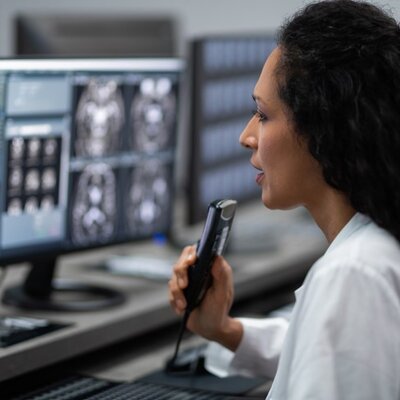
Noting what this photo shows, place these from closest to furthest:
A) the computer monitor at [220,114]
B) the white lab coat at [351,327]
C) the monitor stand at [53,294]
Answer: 1. the white lab coat at [351,327]
2. the monitor stand at [53,294]
3. the computer monitor at [220,114]

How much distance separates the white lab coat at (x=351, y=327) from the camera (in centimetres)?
104

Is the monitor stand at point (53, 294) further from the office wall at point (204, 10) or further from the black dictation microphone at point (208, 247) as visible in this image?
the office wall at point (204, 10)

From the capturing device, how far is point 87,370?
1.75 meters

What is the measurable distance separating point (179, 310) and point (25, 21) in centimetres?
112

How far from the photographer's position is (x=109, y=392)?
1536 millimetres

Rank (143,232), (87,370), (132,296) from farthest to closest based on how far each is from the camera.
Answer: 1. (143,232)
2. (132,296)
3. (87,370)

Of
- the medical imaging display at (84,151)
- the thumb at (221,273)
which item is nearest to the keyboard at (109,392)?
the thumb at (221,273)

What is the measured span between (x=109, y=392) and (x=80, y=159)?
559 mm

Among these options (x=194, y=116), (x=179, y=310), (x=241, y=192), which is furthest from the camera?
(x=241, y=192)

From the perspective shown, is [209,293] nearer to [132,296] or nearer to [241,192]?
[132,296]

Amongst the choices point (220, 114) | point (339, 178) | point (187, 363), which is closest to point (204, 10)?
point (220, 114)

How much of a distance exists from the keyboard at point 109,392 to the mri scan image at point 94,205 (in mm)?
397

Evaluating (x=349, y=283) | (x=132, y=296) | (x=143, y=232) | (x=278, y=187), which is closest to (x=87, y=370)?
(x=132, y=296)

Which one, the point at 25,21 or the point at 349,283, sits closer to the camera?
the point at 349,283
